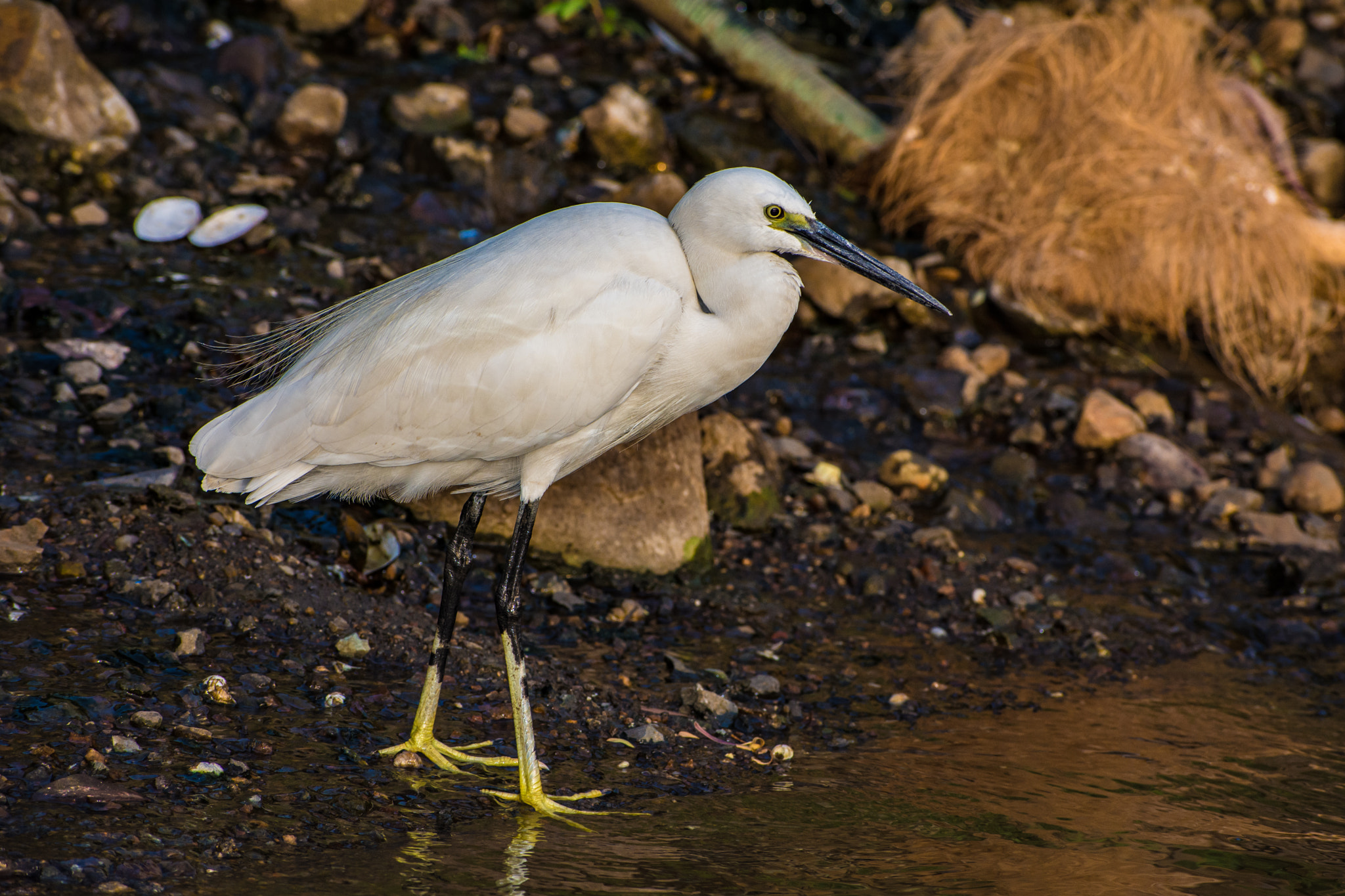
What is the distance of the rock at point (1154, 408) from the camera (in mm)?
6750

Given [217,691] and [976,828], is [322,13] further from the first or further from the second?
[976,828]

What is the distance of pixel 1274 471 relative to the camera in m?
6.40

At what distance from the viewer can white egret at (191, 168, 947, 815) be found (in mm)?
3535

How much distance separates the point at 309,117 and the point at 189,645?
4381mm

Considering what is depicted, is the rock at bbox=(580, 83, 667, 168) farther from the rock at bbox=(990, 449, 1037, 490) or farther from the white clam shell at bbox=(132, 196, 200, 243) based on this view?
the rock at bbox=(990, 449, 1037, 490)

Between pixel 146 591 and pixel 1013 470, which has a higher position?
pixel 1013 470

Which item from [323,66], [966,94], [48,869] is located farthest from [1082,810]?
[323,66]

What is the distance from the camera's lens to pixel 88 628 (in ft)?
12.7

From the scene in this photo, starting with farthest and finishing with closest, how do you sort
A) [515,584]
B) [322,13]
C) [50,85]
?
[322,13]
[50,85]
[515,584]

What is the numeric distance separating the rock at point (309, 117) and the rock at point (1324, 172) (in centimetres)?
634

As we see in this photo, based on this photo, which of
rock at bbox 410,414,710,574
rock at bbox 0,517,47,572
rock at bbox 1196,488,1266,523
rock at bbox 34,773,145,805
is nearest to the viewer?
rock at bbox 34,773,145,805

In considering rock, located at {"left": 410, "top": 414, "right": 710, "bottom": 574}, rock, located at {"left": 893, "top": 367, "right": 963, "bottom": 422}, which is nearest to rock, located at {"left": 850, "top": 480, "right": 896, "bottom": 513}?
rock, located at {"left": 893, "top": 367, "right": 963, "bottom": 422}

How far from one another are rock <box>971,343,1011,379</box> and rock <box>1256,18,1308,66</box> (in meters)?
4.13

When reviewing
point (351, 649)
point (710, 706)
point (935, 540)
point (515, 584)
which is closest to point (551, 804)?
point (515, 584)
